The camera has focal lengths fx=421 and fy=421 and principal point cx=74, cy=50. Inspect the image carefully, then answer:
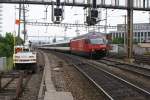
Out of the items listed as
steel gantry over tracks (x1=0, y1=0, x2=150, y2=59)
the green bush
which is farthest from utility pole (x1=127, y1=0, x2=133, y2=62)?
the green bush

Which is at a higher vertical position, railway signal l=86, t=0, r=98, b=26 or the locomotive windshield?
railway signal l=86, t=0, r=98, b=26

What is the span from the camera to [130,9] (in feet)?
136

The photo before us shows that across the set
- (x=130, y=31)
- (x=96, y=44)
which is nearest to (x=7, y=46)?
(x=96, y=44)

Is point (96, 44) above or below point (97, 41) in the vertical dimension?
below

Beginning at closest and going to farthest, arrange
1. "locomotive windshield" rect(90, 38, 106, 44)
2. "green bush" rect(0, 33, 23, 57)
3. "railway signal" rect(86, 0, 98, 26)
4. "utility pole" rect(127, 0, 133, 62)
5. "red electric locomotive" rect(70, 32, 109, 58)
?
"railway signal" rect(86, 0, 98, 26), "utility pole" rect(127, 0, 133, 62), "green bush" rect(0, 33, 23, 57), "red electric locomotive" rect(70, 32, 109, 58), "locomotive windshield" rect(90, 38, 106, 44)

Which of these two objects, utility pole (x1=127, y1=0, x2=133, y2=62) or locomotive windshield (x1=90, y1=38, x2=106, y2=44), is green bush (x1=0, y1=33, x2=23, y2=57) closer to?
locomotive windshield (x1=90, y1=38, x2=106, y2=44)

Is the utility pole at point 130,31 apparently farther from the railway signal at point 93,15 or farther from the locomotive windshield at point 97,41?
the locomotive windshield at point 97,41

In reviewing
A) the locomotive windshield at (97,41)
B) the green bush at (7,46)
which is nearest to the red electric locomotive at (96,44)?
the locomotive windshield at (97,41)

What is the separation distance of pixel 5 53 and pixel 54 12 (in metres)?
11.7

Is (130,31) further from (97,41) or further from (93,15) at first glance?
(97,41)

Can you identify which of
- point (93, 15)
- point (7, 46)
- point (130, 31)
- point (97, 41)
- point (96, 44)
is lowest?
point (7, 46)

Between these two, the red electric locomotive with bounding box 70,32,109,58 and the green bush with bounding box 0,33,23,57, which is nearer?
the green bush with bounding box 0,33,23,57

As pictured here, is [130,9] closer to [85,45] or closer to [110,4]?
[110,4]

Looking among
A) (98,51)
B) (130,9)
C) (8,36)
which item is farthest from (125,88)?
(8,36)
